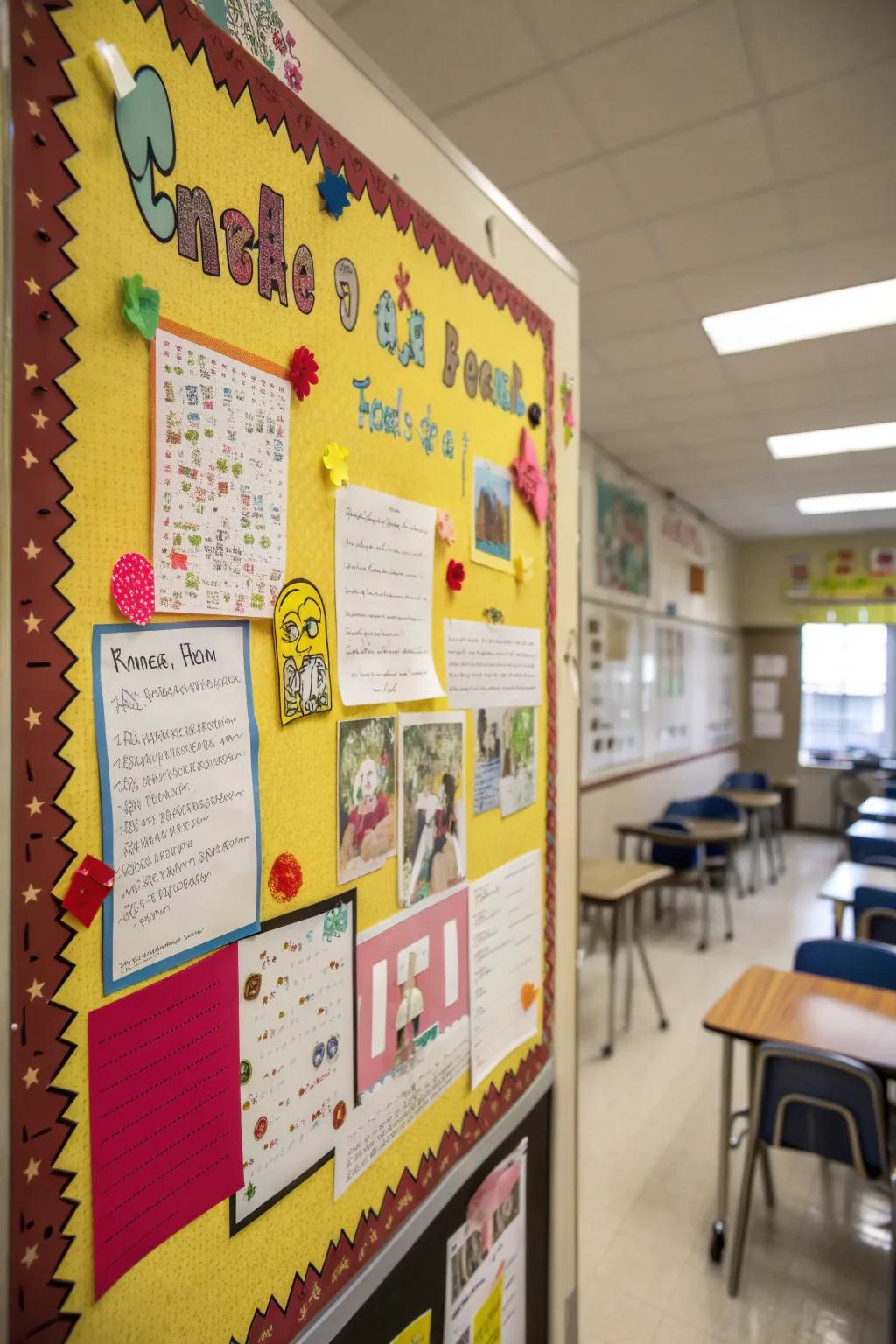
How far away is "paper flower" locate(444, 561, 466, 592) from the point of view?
1009mm

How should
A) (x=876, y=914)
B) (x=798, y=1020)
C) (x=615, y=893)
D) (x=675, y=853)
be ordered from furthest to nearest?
1. (x=675, y=853)
2. (x=615, y=893)
3. (x=876, y=914)
4. (x=798, y=1020)

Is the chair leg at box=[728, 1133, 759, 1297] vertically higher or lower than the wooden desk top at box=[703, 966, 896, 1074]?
lower

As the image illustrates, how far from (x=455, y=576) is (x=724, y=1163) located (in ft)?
7.34

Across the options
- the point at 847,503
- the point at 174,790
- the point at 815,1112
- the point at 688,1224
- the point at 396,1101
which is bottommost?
the point at 688,1224

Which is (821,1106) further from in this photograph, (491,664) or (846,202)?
(846,202)

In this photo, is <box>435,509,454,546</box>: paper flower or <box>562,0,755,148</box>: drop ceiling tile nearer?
<box>435,509,454,546</box>: paper flower

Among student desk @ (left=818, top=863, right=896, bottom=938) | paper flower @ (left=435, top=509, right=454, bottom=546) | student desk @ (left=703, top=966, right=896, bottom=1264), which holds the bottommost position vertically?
student desk @ (left=703, top=966, right=896, bottom=1264)

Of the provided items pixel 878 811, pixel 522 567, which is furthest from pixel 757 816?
pixel 522 567

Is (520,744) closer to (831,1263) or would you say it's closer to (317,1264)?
(317,1264)

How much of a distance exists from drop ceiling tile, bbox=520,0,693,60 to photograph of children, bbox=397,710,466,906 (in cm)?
178

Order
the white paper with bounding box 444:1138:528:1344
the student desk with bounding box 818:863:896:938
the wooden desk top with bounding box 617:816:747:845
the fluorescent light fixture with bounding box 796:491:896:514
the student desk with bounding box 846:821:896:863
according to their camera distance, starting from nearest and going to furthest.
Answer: the white paper with bounding box 444:1138:528:1344
the student desk with bounding box 818:863:896:938
the student desk with bounding box 846:821:896:863
the wooden desk top with bounding box 617:816:747:845
the fluorescent light fixture with bounding box 796:491:896:514

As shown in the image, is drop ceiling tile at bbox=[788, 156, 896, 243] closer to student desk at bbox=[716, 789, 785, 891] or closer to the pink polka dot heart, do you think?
the pink polka dot heart

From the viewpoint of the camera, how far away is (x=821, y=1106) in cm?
198

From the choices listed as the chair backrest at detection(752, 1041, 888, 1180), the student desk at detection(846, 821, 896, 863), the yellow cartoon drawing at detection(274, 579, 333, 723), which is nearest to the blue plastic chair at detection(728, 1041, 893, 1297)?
Result: the chair backrest at detection(752, 1041, 888, 1180)
